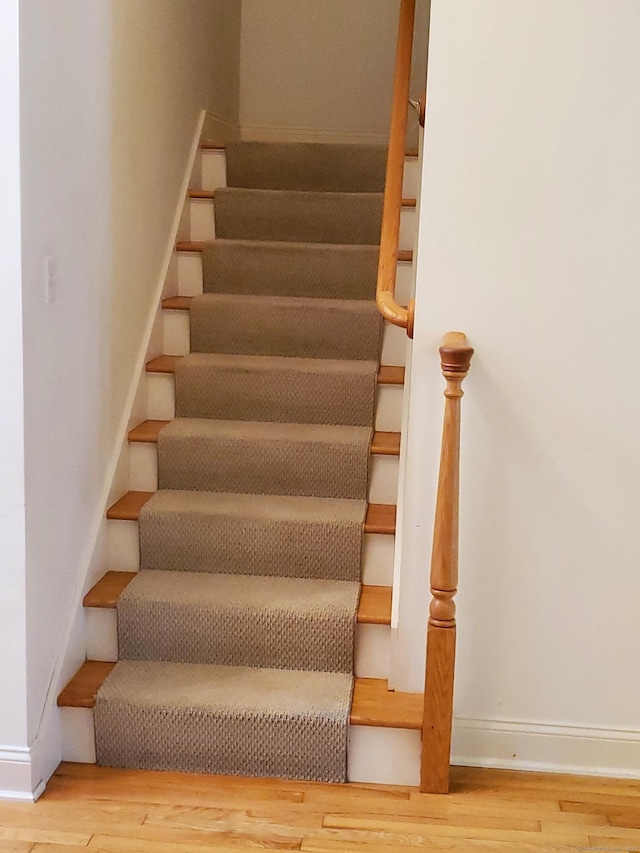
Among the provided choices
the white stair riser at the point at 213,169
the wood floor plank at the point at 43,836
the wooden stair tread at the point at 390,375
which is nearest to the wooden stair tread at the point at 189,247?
the white stair riser at the point at 213,169

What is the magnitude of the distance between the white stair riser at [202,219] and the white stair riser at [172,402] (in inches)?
30.7

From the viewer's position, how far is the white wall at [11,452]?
1.87 meters

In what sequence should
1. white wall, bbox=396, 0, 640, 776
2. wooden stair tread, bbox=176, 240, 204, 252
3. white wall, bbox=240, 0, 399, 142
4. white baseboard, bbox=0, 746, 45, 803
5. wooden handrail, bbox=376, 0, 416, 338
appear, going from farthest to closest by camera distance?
white wall, bbox=240, 0, 399, 142 < wooden stair tread, bbox=176, 240, 204, 252 < wooden handrail, bbox=376, 0, 416, 338 < white baseboard, bbox=0, 746, 45, 803 < white wall, bbox=396, 0, 640, 776

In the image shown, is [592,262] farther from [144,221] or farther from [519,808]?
[144,221]

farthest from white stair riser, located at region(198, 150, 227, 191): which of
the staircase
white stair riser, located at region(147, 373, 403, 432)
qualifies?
white stair riser, located at region(147, 373, 403, 432)

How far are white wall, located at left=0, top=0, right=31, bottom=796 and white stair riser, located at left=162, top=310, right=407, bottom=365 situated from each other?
1197mm

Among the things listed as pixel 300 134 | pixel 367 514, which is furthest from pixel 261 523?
pixel 300 134

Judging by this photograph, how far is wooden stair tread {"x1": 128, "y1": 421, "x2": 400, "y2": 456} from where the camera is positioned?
2666 millimetres

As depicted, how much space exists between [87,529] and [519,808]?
4.24 ft

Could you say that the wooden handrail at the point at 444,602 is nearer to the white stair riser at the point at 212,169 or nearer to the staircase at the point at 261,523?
the staircase at the point at 261,523

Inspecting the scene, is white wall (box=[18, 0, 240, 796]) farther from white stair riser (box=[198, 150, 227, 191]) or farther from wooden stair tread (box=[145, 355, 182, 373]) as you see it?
white stair riser (box=[198, 150, 227, 191])

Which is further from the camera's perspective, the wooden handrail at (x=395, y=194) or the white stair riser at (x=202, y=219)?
the white stair riser at (x=202, y=219)

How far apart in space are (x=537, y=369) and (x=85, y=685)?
136 centimetres

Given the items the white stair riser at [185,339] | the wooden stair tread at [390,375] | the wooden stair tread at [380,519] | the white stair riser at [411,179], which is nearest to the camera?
the wooden stair tread at [380,519]
